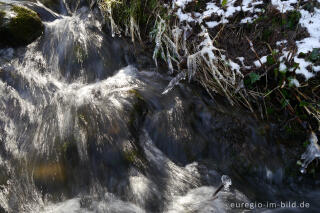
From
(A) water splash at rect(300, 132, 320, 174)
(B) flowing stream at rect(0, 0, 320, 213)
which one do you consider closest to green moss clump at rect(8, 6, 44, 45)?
(B) flowing stream at rect(0, 0, 320, 213)

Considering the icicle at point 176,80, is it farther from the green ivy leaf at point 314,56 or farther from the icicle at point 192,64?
the green ivy leaf at point 314,56

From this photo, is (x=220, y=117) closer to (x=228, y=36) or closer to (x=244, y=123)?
(x=244, y=123)

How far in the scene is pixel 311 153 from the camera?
9.30 feet

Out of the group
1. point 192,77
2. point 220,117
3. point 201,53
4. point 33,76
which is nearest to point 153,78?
point 192,77

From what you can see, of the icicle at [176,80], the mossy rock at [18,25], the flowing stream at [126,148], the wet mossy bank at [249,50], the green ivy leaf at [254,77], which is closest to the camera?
the flowing stream at [126,148]

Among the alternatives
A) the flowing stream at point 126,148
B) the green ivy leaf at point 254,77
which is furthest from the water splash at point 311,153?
the green ivy leaf at point 254,77

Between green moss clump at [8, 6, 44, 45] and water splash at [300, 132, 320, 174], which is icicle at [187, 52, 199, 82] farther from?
green moss clump at [8, 6, 44, 45]

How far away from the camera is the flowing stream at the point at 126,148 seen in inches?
101

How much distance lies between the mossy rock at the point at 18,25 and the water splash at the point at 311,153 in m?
4.16

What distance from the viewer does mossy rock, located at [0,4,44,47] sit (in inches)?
154

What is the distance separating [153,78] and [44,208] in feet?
7.18

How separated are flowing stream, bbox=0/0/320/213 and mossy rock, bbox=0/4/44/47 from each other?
239 millimetres

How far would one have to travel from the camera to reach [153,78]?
3859 mm

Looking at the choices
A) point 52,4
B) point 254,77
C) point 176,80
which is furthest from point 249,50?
point 52,4
